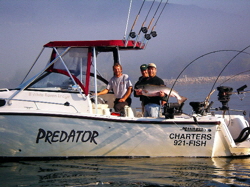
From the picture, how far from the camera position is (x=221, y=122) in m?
8.12

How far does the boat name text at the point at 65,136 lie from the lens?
7.98 m

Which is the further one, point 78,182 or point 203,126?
point 203,126

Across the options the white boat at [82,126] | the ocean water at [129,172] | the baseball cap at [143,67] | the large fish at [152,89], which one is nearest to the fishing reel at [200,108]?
the white boat at [82,126]

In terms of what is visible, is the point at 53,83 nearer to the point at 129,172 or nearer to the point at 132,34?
the point at 132,34

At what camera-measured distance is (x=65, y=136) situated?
802 cm

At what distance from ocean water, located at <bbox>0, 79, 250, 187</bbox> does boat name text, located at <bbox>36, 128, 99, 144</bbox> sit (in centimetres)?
42

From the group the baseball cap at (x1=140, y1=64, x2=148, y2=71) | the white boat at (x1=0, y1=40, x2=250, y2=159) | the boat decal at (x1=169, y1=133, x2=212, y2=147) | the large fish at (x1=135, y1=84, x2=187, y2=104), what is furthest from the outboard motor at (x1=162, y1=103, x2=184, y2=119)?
the baseball cap at (x1=140, y1=64, x2=148, y2=71)

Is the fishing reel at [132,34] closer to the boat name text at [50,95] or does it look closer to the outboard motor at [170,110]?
the outboard motor at [170,110]

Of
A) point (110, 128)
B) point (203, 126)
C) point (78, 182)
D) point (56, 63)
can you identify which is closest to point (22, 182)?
point (78, 182)

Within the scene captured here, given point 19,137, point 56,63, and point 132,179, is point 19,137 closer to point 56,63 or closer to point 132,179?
point 56,63

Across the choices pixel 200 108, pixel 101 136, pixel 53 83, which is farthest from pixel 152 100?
pixel 53 83

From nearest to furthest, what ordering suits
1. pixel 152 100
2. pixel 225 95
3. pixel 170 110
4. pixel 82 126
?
pixel 82 126
pixel 170 110
pixel 152 100
pixel 225 95

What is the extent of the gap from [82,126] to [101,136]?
0.43 meters

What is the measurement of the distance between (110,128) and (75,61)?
68.8 inches
